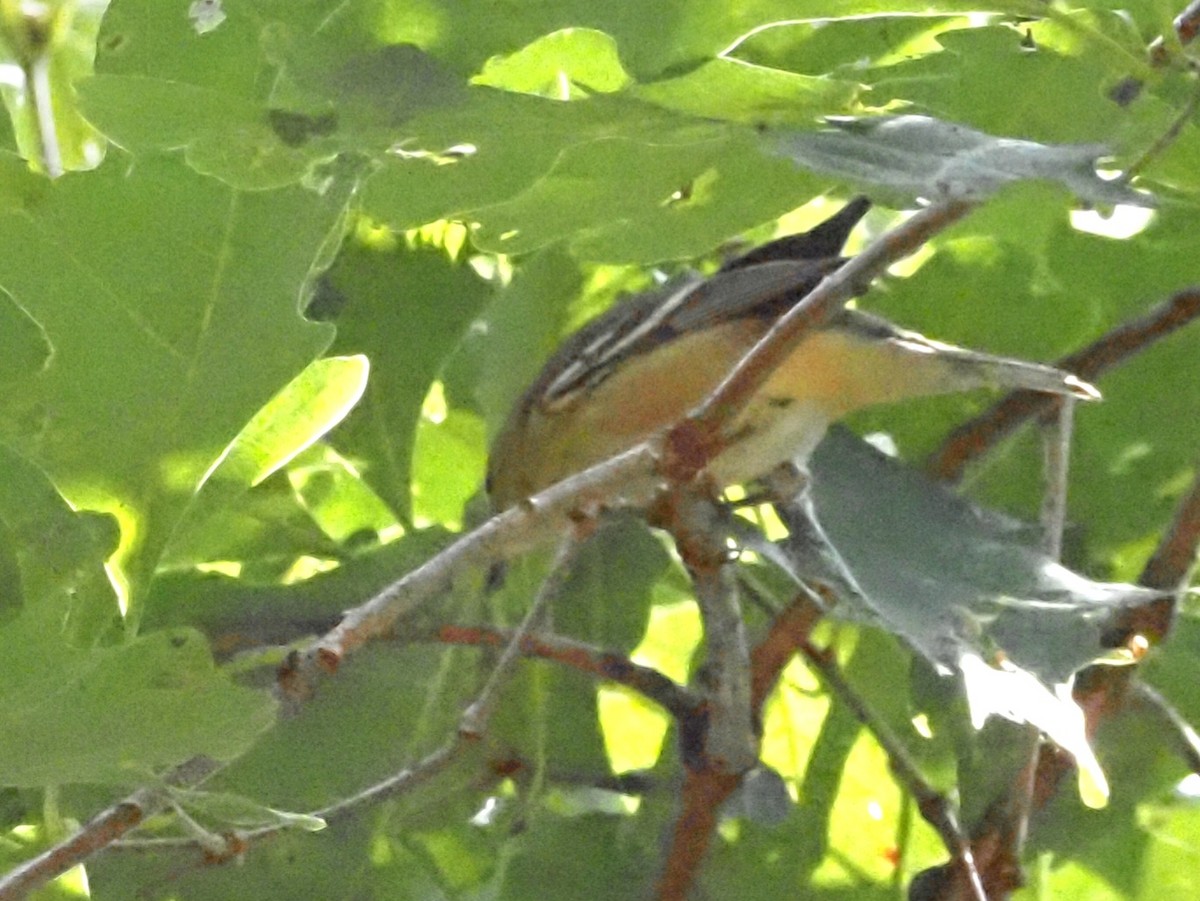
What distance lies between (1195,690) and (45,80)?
27.1 inches

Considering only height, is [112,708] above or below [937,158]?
below

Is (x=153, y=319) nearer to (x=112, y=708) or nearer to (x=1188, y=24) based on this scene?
(x=112, y=708)

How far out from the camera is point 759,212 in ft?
2.27

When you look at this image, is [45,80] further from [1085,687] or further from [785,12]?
[1085,687]

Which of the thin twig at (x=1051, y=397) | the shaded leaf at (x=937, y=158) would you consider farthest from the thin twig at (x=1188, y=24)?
the thin twig at (x=1051, y=397)

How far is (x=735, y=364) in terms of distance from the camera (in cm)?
91

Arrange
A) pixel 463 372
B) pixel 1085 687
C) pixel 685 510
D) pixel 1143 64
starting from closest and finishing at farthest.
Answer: pixel 1143 64 < pixel 685 510 < pixel 1085 687 < pixel 463 372

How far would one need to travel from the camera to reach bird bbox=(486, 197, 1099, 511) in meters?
0.89

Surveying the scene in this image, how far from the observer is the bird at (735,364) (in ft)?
2.91

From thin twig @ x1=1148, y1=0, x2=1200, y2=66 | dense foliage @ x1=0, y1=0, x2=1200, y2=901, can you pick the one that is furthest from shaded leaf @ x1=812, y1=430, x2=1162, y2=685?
thin twig @ x1=1148, y1=0, x2=1200, y2=66

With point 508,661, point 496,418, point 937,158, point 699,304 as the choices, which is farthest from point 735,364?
point 937,158

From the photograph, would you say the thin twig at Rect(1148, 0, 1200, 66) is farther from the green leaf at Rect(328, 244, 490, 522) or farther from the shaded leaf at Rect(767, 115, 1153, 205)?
the green leaf at Rect(328, 244, 490, 522)

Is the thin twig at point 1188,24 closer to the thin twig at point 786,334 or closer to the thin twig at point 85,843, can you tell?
the thin twig at point 786,334

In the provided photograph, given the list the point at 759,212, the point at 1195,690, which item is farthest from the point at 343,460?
the point at 1195,690
